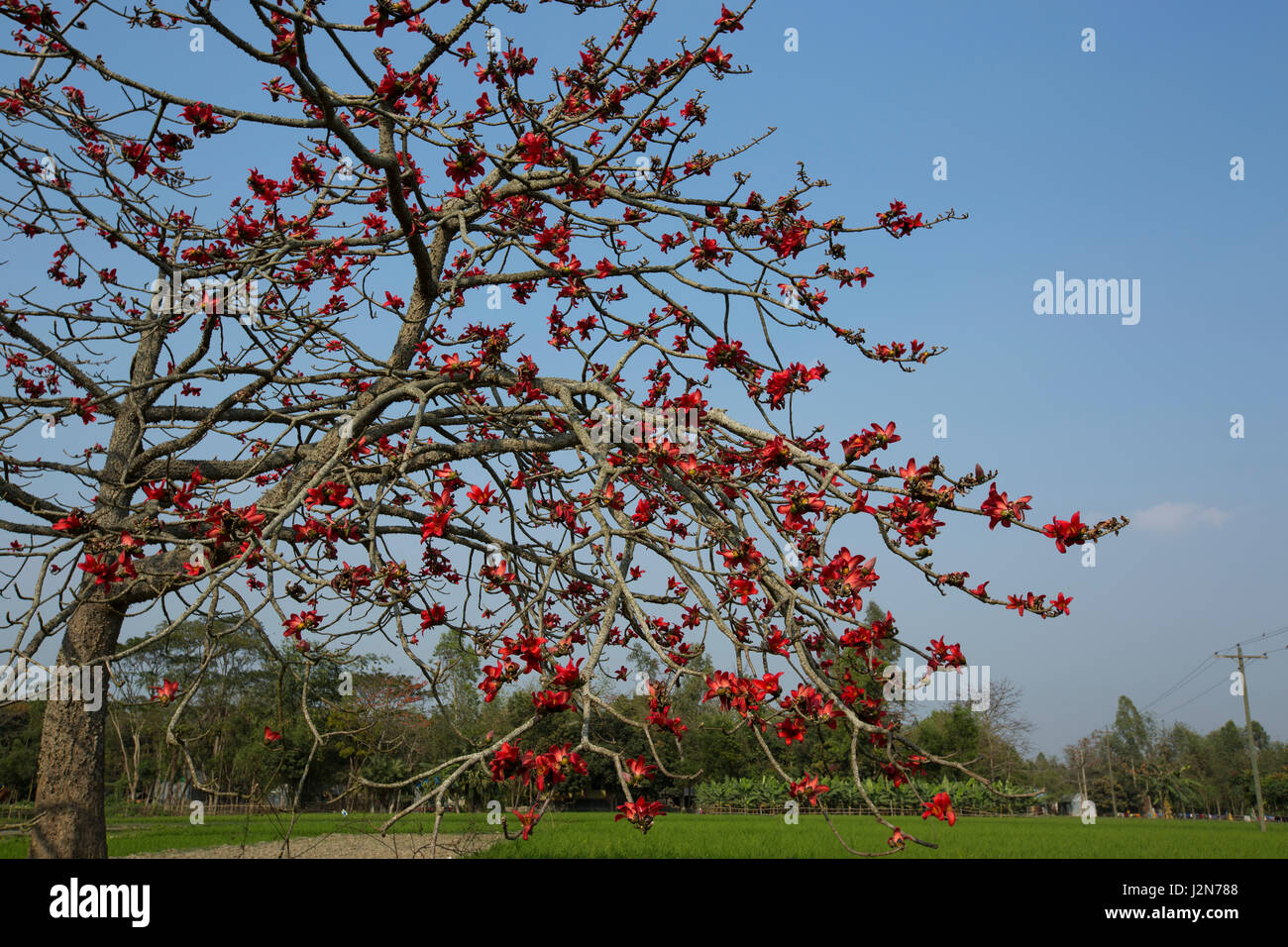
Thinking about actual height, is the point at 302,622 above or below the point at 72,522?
below

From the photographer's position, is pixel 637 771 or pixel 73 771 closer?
pixel 637 771

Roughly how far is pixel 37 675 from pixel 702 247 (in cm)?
393

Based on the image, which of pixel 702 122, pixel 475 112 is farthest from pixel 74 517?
pixel 702 122

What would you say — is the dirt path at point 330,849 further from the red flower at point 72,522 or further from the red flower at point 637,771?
the red flower at point 637,771

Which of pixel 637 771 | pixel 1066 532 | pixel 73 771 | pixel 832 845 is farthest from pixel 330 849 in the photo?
pixel 1066 532

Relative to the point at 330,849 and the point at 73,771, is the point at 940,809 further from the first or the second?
the point at 330,849

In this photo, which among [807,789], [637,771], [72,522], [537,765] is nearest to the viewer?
[537,765]

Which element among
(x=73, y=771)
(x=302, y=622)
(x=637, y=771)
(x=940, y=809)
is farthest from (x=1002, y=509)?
(x=73, y=771)

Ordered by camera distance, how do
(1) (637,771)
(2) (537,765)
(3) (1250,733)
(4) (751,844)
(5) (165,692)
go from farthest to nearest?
(3) (1250,733)
(4) (751,844)
(5) (165,692)
(1) (637,771)
(2) (537,765)

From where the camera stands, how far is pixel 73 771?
4.69 meters

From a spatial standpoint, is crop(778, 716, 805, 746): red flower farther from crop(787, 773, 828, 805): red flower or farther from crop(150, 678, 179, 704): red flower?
crop(150, 678, 179, 704): red flower

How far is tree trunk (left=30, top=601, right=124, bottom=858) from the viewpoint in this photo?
181 inches

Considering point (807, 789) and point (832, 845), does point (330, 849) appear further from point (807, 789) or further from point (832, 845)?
point (807, 789)

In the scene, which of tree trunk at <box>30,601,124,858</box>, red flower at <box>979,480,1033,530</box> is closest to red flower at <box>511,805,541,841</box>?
red flower at <box>979,480,1033,530</box>
